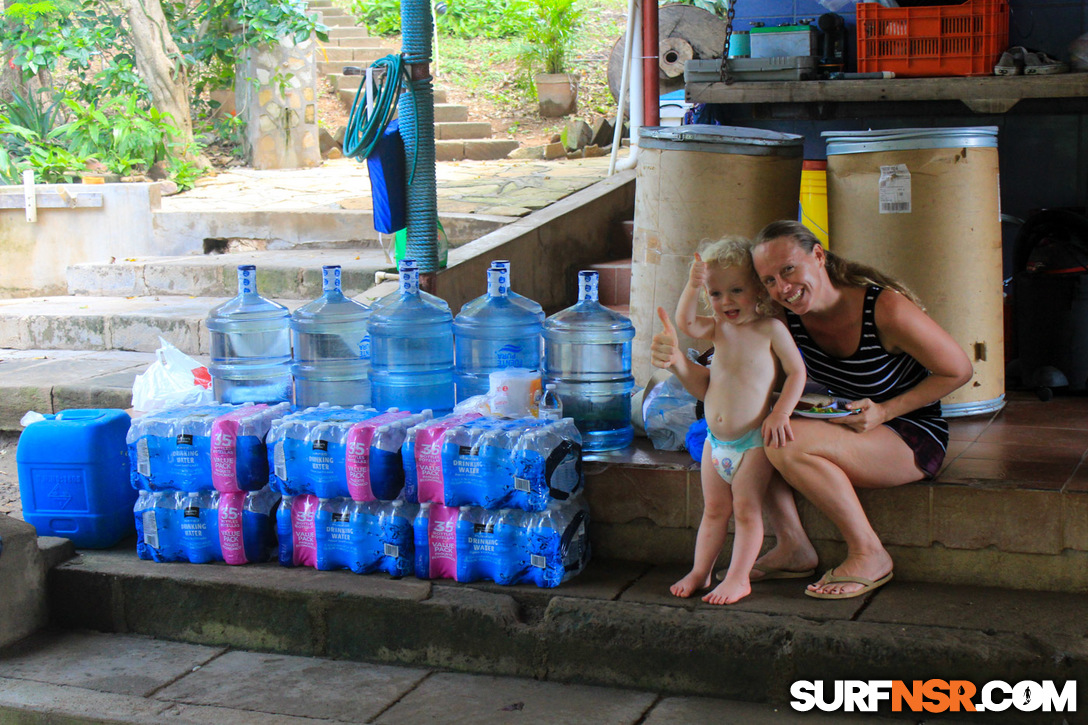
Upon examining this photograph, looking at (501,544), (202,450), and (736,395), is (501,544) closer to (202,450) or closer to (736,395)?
(736,395)

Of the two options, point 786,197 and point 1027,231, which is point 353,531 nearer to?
point 786,197

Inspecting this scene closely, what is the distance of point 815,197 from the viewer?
5.19 m

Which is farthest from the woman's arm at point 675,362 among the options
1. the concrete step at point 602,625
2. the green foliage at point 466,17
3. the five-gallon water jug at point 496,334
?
the green foliage at point 466,17

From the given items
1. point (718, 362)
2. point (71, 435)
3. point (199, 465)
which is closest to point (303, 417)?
point (199, 465)

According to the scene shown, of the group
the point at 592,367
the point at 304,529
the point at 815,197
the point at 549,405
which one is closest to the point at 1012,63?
the point at 815,197

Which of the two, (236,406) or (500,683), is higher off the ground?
(236,406)

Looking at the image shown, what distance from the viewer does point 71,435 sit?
14.3 feet

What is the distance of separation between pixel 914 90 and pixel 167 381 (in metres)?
4.24

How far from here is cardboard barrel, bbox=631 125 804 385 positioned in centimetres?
457

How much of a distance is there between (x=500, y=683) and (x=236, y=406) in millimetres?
1691

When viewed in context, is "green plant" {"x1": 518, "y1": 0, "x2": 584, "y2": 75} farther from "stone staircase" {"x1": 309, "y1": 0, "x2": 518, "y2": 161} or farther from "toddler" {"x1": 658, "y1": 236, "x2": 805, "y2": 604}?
"toddler" {"x1": 658, "y1": 236, "x2": 805, "y2": 604}

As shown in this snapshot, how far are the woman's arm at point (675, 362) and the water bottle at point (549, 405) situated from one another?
0.62 meters

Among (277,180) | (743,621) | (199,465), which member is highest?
(277,180)

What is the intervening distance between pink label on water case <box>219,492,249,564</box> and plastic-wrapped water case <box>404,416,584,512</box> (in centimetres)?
74
